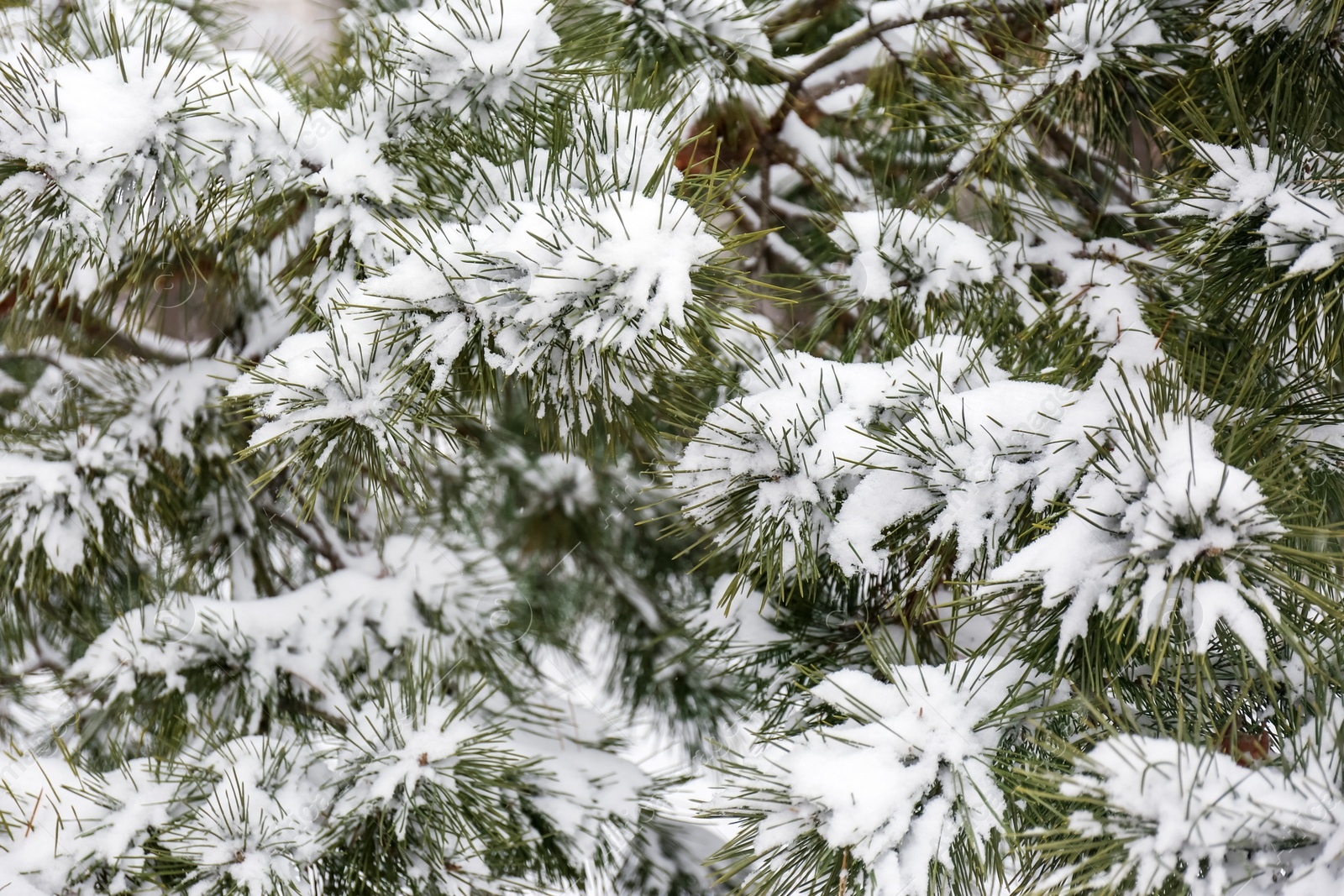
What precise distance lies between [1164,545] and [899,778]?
0.21 metres

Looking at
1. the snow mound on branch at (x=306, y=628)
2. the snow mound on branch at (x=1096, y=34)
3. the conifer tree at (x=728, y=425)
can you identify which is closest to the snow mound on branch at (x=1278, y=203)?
the conifer tree at (x=728, y=425)

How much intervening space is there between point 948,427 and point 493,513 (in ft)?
3.46

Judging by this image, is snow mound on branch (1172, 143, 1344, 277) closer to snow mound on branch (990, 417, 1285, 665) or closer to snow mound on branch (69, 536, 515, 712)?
snow mound on branch (990, 417, 1285, 665)

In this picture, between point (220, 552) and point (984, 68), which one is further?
point (220, 552)

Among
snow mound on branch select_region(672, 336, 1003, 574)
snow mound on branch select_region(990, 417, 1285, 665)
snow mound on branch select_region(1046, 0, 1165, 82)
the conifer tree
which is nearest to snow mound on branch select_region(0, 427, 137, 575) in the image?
the conifer tree

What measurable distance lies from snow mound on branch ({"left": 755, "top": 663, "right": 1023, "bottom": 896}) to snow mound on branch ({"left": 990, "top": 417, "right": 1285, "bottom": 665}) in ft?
0.33

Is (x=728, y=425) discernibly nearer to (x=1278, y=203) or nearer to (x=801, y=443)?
(x=801, y=443)

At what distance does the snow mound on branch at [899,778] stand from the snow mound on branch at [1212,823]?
0.31 ft

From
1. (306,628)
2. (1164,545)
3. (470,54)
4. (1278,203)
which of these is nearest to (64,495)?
(306,628)

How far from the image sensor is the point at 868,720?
1.86ft

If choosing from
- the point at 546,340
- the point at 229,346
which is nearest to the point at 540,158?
the point at 546,340

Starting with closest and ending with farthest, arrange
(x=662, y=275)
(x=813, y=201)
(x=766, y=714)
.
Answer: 1. (x=662, y=275)
2. (x=766, y=714)
3. (x=813, y=201)

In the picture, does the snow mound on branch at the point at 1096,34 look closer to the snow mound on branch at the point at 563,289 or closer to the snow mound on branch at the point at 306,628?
the snow mound on branch at the point at 563,289

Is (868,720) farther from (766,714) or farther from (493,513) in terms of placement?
(493,513)
